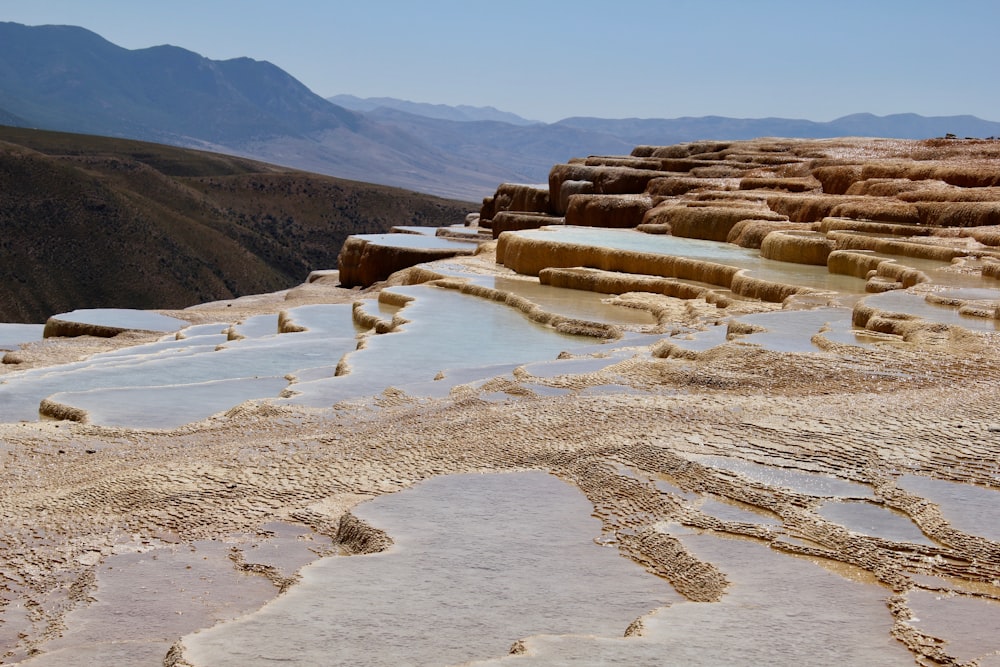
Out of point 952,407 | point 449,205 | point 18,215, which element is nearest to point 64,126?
point 449,205

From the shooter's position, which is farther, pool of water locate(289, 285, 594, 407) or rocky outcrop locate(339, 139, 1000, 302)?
rocky outcrop locate(339, 139, 1000, 302)

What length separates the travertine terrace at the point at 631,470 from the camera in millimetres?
3281

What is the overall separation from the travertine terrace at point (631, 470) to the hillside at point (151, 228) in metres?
34.0

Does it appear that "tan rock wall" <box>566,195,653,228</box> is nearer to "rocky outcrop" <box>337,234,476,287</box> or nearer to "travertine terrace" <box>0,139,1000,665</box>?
"rocky outcrop" <box>337,234,476,287</box>

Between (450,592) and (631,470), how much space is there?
1360 mm

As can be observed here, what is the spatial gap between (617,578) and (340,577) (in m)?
0.86

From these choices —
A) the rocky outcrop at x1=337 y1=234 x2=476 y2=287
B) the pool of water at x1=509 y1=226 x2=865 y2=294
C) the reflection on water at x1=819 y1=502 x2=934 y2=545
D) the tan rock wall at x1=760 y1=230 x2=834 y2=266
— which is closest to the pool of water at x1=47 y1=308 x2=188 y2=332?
the rocky outcrop at x1=337 y1=234 x2=476 y2=287

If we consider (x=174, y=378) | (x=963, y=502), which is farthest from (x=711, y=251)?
(x=963, y=502)

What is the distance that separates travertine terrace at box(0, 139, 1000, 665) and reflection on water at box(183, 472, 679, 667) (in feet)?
0.25

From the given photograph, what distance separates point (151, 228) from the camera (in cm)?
4753

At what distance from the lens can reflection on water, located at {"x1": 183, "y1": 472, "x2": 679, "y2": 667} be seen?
3.01m

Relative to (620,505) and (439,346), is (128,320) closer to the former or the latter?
(439,346)

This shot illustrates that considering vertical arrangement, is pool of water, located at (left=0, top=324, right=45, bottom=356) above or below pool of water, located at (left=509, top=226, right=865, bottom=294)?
below

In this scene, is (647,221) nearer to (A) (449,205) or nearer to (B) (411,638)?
(B) (411,638)
